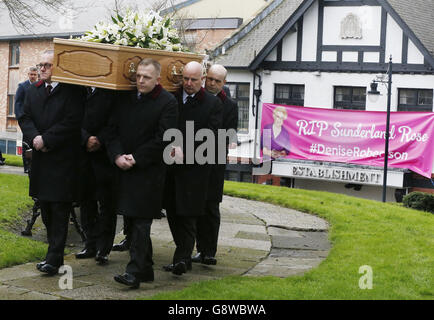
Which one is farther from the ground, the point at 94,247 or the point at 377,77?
the point at 377,77

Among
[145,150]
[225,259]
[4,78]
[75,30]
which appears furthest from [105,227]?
[4,78]

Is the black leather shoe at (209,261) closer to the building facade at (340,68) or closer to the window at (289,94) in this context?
the building facade at (340,68)

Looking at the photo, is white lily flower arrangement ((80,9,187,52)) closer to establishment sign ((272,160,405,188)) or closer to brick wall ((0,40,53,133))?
establishment sign ((272,160,405,188))

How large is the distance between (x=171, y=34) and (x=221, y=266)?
8.60 feet

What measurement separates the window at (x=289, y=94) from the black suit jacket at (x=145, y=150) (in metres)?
19.7

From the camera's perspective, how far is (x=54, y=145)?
7082 mm

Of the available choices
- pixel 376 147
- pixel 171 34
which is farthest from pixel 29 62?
pixel 171 34

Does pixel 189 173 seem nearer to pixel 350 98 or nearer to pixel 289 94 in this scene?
pixel 350 98

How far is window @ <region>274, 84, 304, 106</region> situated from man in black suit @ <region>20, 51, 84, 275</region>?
63.8ft

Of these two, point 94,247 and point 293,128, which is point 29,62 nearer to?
point 293,128

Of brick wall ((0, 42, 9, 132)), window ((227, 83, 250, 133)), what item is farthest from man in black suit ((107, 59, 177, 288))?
brick wall ((0, 42, 9, 132))

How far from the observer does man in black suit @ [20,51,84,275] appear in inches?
279
